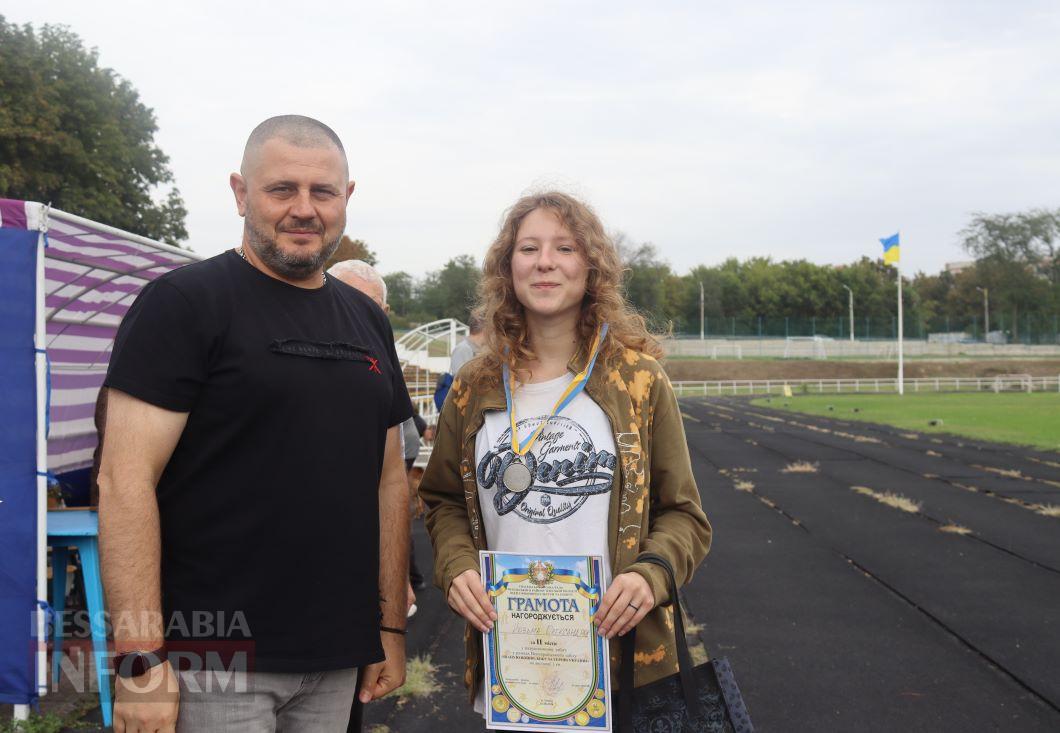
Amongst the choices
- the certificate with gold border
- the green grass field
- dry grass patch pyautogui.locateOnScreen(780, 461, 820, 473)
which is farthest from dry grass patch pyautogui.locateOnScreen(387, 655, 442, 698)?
the green grass field

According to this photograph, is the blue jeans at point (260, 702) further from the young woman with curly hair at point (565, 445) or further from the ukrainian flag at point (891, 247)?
the ukrainian flag at point (891, 247)

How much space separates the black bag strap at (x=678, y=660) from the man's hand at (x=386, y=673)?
678 millimetres

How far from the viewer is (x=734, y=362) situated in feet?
210

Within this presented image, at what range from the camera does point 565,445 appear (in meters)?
2.27

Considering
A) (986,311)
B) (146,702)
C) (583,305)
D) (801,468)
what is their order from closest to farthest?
(146,702) < (583,305) < (801,468) < (986,311)

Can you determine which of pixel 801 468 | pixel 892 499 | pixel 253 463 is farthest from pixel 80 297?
pixel 801 468

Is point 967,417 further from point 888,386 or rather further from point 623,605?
point 888,386

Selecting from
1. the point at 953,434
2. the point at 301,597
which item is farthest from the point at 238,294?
the point at 953,434

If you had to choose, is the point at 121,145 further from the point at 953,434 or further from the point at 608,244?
the point at 608,244

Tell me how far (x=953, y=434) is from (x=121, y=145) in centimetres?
3183

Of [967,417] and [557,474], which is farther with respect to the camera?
[967,417]

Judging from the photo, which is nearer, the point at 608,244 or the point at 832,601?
the point at 608,244

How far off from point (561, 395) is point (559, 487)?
278 millimetres

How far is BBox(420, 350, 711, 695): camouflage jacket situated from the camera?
7.36ft
